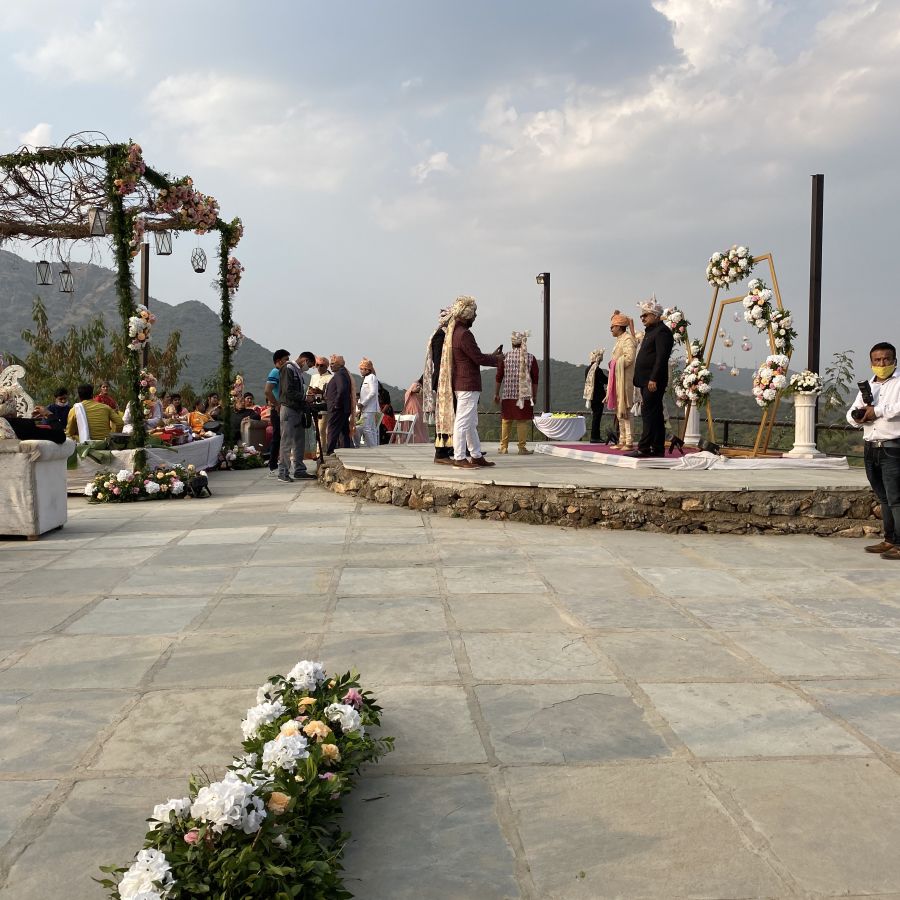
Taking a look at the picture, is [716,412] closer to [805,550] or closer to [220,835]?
[805,550]

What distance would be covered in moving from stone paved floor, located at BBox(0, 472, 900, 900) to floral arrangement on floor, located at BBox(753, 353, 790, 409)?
467 centimetres

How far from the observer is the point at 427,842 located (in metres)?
2.21

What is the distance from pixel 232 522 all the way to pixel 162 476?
2.40 m

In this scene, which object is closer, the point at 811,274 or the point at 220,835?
the point at 220,835

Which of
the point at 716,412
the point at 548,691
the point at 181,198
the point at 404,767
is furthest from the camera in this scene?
the point at 716,412

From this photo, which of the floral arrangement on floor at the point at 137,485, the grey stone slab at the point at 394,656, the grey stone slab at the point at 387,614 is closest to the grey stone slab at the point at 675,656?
the grey stone slab at the point at 394,656

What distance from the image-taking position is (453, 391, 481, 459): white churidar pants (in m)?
9.06

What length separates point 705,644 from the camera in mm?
3982

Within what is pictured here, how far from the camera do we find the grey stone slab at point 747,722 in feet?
9.10

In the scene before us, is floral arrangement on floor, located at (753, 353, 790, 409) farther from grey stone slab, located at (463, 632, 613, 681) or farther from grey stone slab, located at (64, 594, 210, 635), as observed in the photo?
grey stone slab, located at (64, 594, 210, 635)

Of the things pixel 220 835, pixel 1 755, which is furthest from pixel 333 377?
pixel 220 835

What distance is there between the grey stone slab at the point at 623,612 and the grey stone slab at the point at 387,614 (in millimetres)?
757

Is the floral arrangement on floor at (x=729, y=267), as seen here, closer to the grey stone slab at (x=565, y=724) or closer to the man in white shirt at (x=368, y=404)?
the man in white shirt at (x=368, y=404)

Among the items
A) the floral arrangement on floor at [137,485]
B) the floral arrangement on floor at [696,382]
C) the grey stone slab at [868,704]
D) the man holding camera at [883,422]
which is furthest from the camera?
the floral arrangement on floor at [696,382]
